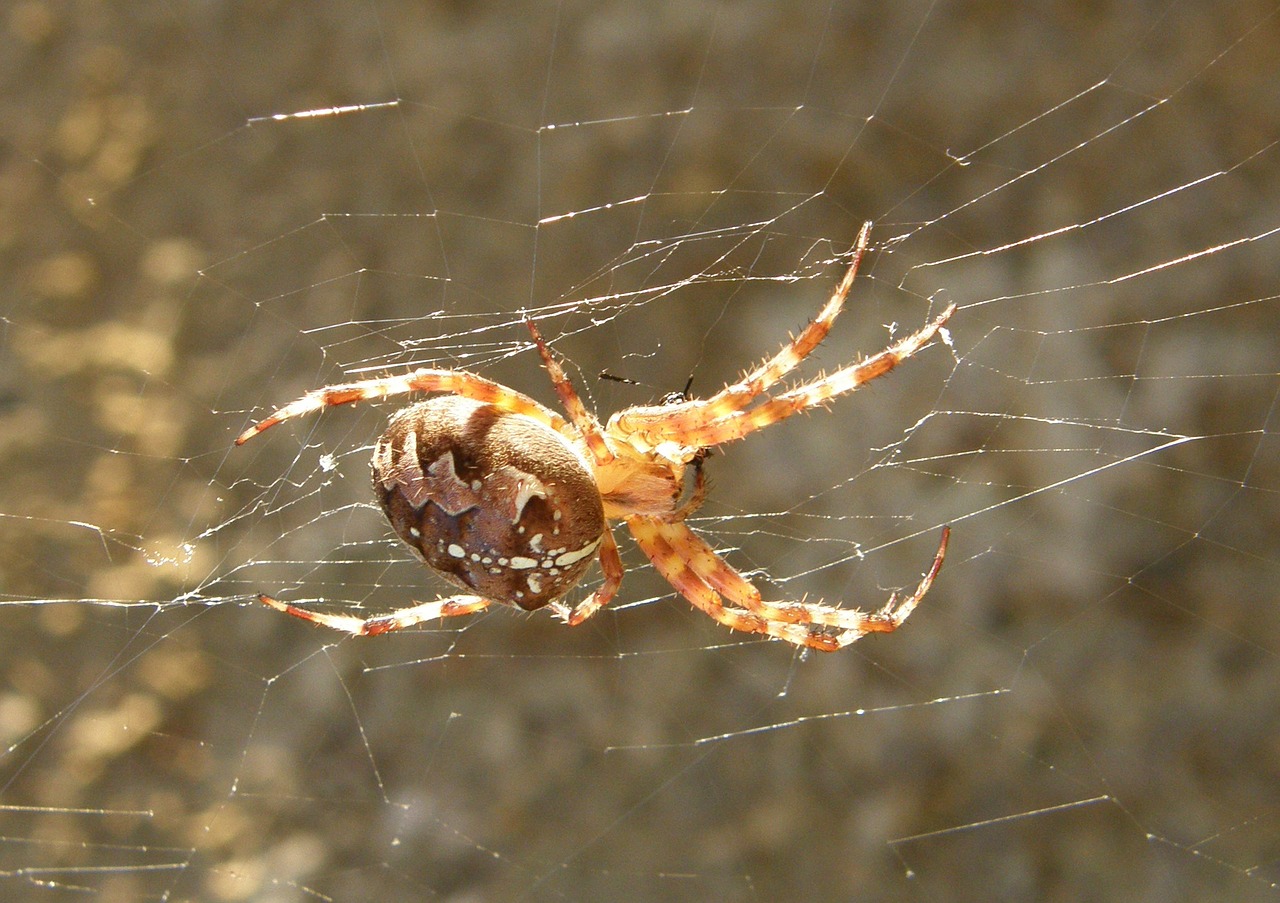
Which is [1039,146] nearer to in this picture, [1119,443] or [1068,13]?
[1068,13]

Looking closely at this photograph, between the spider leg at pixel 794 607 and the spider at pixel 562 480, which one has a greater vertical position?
the spider at pixel 562 480

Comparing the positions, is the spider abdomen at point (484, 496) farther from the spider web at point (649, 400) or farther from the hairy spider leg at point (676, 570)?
the spider web at point (649, 400)

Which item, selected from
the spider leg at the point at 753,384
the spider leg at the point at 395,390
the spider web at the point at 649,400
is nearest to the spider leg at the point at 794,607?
the spider leg at the point at 753,384

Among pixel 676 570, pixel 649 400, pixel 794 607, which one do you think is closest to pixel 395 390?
pixel 676 570

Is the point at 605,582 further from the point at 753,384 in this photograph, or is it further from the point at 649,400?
the point at 649,400

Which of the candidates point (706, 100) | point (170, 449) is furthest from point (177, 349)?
point (706, 100)
